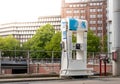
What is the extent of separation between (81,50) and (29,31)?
540 ft

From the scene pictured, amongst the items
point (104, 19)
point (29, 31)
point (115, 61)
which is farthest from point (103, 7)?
point (115, 61)

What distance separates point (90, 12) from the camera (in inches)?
6216

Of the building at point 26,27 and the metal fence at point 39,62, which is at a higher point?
the building at point 26,27

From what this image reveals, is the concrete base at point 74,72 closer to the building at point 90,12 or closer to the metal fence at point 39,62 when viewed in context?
the metal fence at point 39,62

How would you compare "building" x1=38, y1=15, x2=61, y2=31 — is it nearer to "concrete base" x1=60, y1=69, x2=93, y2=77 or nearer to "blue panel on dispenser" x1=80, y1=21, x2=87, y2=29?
"blue panel on dispenser" x1=80, y1=21, x2=87, y2=29

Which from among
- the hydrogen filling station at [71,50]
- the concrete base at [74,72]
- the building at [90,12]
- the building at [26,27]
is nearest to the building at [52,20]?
the building at [26,27]

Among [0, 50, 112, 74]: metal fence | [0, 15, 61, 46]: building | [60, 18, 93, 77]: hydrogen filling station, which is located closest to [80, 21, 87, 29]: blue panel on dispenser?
[60, 18, 93, 77]: hydrogen filling station

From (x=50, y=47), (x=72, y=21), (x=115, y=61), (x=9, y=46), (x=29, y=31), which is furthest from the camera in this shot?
(x=29, y=31)

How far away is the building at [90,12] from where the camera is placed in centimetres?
15438

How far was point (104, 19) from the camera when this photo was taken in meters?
154

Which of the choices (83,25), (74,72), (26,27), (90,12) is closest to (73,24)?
(83,25)

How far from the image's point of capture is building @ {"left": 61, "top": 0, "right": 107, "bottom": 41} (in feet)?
506

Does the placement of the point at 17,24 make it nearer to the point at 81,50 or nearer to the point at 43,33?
the point at 43,33

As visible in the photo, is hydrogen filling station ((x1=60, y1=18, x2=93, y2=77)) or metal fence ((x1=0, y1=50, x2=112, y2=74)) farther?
metal fence ((x1=0, y1=50, x2=112, y2=74))
